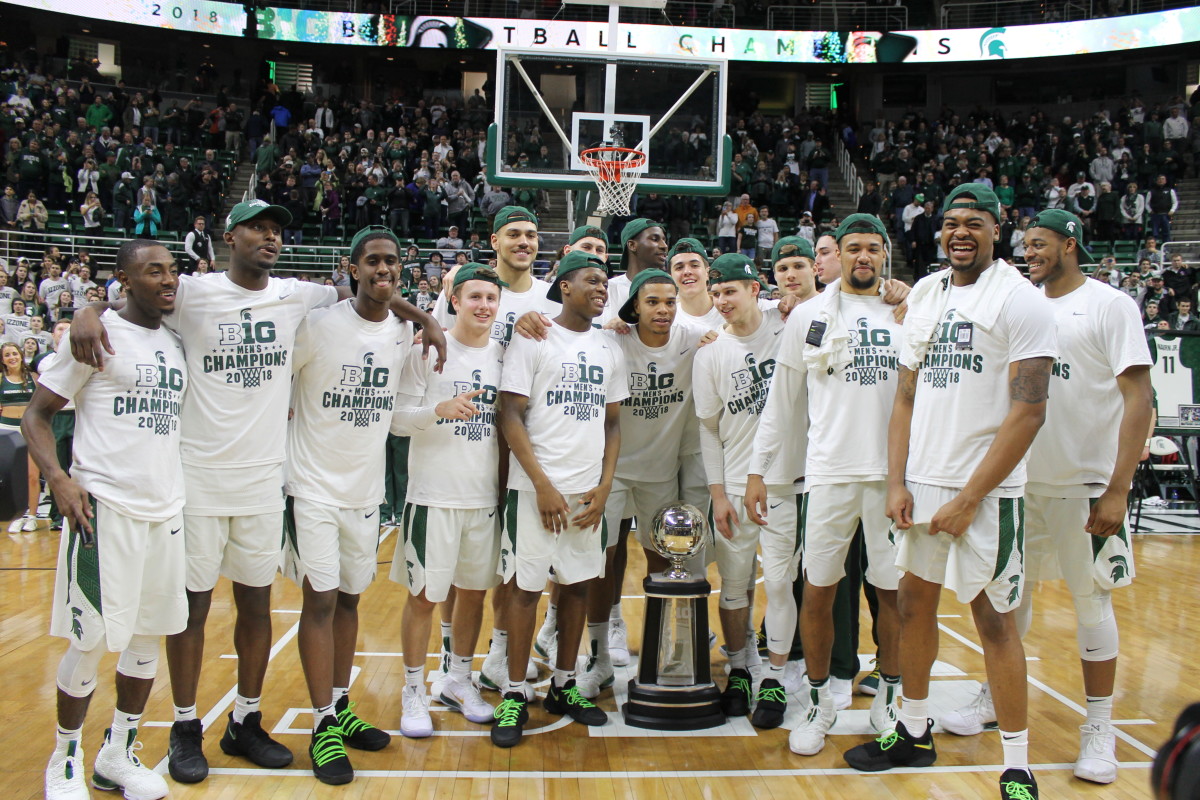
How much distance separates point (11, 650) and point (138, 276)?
338 cm

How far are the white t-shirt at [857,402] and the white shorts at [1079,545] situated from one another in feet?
2.63

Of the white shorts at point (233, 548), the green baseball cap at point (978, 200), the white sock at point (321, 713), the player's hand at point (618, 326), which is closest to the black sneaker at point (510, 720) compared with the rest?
the white sock at point (321, 713)

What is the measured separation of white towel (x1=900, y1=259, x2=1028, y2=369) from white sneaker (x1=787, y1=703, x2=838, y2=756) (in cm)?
175

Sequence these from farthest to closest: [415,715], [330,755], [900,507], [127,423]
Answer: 1. [415,715]
2. [330,755]
3. [900,507]
4. [127,423]

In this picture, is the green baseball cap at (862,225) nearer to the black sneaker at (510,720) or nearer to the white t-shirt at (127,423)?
the black sneaker at (510,720)

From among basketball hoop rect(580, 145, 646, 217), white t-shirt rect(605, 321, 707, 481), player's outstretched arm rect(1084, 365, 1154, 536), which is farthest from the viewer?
basketball hoop rect(580, 145, 646, 217)

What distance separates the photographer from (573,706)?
4.91 meters

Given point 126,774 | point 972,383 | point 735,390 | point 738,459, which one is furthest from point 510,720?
point 972,383

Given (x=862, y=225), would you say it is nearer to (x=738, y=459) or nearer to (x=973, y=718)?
(x=738, y=459)

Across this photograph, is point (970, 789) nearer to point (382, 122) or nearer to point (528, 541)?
point (528, 541)

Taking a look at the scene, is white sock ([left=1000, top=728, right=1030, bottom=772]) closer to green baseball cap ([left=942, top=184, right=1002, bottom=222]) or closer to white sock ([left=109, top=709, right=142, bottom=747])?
green baseball cap ([left=942, top=184, right=1002, bottom=222])

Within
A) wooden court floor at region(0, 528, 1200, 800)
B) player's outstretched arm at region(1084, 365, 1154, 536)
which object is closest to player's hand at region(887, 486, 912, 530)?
player's outstretched arm at region(1084, 365, 1154, 536)

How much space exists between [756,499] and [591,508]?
0.83 m

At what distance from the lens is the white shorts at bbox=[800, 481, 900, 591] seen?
446 centimetres
